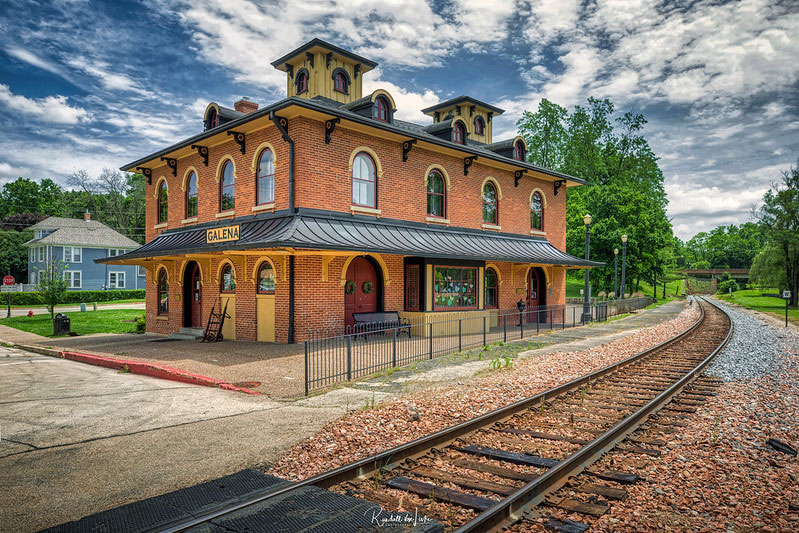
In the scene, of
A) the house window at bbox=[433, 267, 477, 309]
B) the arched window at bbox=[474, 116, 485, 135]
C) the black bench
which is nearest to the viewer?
the black bench

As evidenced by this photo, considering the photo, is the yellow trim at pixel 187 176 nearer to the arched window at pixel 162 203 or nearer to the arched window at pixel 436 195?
the arched window at pixel 162 203

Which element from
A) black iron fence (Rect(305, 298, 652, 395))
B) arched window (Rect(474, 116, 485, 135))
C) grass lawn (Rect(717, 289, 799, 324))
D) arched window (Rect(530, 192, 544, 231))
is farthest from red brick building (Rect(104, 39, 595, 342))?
grass lawn (Rect(717, 289, 799, 324))

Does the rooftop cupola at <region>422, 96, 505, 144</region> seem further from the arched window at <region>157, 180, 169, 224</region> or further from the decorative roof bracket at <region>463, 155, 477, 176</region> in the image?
the arched window at <region>157, 180, 169, 224</region>

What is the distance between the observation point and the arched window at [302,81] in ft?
68.4

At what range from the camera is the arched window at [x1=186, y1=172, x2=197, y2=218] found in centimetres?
2044

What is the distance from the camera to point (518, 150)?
2431 centimetres

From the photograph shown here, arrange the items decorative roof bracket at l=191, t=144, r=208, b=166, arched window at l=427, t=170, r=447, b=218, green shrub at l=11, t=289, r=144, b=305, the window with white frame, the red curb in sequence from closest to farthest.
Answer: the red curb < decorative roof bracket at l=191, t=144, r=208, b=166 < arched window at l=427, t=170, r=447, b=218 < green shrub at l=11, t=289, r=144, b=305 < the window with white frame

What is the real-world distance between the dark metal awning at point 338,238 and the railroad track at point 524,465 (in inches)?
311

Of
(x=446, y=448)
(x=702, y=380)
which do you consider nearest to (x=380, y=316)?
(x=702, y=380)

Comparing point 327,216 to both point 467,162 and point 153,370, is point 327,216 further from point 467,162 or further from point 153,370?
point 467,162

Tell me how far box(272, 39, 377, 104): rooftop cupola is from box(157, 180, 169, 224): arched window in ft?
23.4

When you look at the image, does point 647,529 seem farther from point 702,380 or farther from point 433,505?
point 702,380

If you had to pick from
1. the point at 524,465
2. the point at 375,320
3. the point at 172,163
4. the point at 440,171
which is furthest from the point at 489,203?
the point at 524,465

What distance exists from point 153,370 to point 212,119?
1161cm
